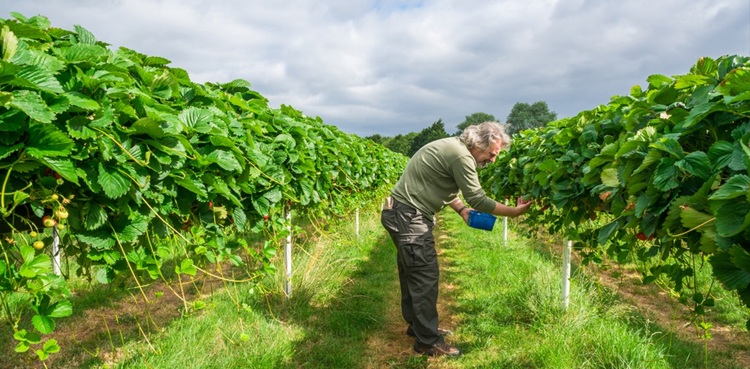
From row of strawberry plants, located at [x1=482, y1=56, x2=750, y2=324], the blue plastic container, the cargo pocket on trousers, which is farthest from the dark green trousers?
row of strawberry plants, located at [x1=482, y1=56, x2=750, y2=324]

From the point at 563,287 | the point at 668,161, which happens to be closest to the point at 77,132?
the point at 668,161

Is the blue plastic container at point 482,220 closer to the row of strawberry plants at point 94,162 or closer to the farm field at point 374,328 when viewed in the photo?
the farm field at point 374,328

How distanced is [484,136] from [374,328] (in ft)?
7.14

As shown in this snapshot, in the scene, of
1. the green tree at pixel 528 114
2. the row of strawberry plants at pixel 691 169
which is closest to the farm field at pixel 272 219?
the row of strawberry plants at pixel 691 169

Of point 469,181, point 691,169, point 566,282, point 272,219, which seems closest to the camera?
point 691,169

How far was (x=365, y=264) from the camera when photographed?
682 centimetres

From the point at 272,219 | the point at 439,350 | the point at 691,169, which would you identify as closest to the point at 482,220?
the point at 439,350

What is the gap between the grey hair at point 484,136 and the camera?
3.81 meters

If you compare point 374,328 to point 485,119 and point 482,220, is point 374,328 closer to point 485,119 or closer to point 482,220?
point 482,220

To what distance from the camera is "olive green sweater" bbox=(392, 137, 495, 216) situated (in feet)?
12.2

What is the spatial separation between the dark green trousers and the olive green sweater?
137 millimetres

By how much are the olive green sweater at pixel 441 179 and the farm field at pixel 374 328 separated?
1.20 metres

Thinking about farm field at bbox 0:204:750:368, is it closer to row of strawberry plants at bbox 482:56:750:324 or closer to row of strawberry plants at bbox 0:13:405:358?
row of strawberry plants at bbox 0:13:405:358

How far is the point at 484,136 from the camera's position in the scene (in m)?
3.82
